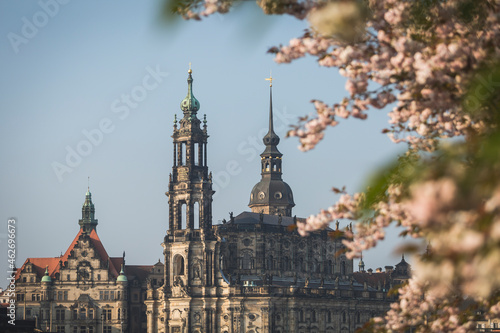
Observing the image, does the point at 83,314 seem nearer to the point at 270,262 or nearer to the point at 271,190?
the point at 270,262

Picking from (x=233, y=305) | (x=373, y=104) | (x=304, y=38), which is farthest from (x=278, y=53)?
(x=233, y=305)

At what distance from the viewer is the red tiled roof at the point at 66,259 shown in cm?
13475

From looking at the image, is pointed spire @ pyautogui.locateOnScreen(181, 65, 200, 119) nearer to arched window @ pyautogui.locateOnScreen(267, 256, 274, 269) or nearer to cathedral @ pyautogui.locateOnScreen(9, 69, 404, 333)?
cathedral @ pyautogui.locateOnScreen(9, 69, 404, 333)

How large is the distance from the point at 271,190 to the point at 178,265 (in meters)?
22.7

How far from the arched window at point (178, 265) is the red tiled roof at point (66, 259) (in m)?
12.5

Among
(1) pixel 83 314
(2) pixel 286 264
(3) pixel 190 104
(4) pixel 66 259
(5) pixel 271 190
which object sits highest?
(3) pixel 190 104

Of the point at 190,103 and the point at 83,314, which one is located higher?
the point at 190,103

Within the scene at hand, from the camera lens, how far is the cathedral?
122562mm

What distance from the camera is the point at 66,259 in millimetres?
134750

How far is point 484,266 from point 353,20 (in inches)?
130

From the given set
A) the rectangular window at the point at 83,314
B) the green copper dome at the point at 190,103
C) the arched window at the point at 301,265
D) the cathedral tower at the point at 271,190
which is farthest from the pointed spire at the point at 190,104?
the rectangular window at the point at 83,314

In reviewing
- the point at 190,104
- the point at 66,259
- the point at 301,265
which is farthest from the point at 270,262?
the point at 66,259

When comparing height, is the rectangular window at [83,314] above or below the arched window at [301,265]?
below

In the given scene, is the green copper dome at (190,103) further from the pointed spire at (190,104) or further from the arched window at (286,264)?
the arched window at (286,264)
